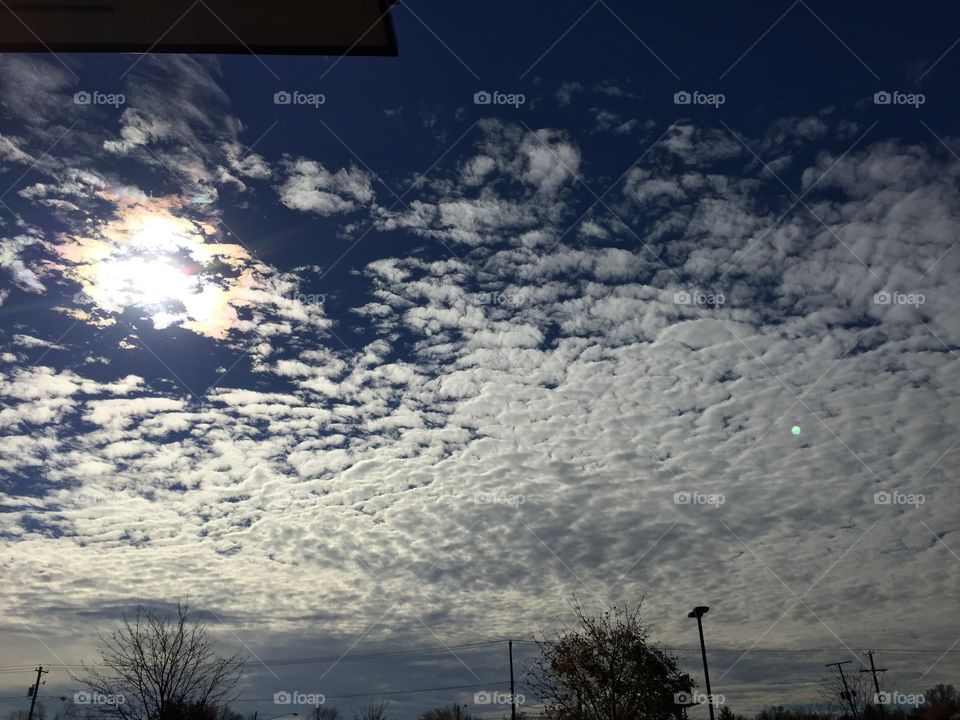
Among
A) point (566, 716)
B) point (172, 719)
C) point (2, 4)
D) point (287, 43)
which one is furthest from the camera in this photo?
point (566, 716)

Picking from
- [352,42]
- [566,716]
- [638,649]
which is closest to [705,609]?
[638,649]

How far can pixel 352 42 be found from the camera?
209 inches

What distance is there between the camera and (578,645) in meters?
25.2

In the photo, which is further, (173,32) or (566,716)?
(566,716)

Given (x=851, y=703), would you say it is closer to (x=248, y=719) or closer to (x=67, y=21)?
(x=67, y=21)

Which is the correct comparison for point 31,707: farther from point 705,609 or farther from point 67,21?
point 67,21

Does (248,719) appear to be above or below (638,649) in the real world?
below

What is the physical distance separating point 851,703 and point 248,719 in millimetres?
75113

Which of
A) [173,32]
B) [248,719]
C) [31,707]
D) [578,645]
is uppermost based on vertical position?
[173,32]

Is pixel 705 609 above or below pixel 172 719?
above

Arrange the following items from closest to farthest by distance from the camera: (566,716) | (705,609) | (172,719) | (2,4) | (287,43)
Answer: (2,4) < (287,43) < (172,719) < (566,716) < (705,609)

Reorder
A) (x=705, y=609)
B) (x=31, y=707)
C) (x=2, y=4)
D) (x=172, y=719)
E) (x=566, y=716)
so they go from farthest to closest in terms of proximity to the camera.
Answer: (x=31, y=707) → (x=705, y=609) → (x=566, y=716) → (x=172, y=719) → (x=2, y=4)

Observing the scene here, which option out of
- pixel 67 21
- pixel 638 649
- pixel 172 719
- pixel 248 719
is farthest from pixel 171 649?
pixel 248 719

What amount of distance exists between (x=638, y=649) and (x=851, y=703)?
4163 cm
